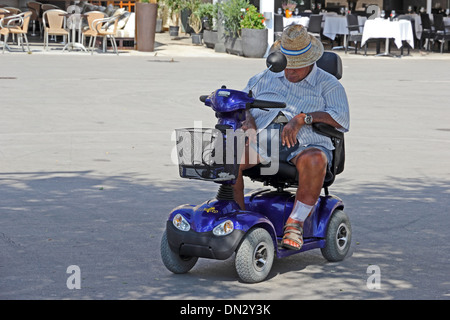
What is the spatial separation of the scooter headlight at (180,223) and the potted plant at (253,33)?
19.7 metres

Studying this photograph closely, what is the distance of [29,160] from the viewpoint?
29.8 ft

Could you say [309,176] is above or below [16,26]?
above

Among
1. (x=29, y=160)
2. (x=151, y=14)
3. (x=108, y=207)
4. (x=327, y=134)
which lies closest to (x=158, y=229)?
(x=108, y=207)

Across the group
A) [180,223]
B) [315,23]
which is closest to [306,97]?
[180,223]

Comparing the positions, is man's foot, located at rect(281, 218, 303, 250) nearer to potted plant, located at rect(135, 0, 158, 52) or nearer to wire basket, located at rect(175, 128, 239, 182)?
wire basket, located at rect(175, 128, 239, 182)

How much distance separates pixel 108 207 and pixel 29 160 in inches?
92.0

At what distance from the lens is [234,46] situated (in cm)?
2564

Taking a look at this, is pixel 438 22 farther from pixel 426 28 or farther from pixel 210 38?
pixel 210 38

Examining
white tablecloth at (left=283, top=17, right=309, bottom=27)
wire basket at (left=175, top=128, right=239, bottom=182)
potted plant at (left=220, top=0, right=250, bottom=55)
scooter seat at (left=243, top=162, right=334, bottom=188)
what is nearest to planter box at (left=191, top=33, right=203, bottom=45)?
white tablecloth at (left=283, top=17, right=309, bottom=27)

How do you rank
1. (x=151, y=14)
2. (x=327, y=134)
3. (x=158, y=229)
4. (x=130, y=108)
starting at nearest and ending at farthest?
1. (x=327, y=134)
2. (x=158, y=229)
3. (x=130, y=108)
4. (x=151, y=14)

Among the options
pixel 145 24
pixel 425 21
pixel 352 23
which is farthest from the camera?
pixel 425 21

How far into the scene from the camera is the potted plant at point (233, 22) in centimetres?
2511

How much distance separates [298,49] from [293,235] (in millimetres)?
1091

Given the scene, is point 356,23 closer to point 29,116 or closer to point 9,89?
point 9,89
